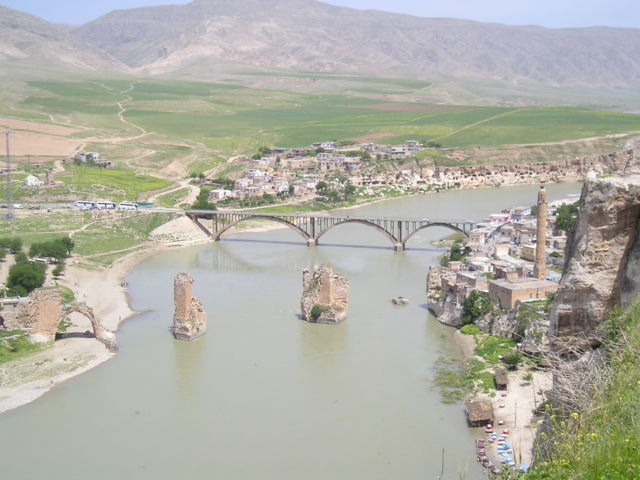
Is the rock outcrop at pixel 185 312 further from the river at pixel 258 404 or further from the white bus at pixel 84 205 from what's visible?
the white bus at pixel 84 205

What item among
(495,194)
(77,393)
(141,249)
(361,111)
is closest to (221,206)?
(141,249)

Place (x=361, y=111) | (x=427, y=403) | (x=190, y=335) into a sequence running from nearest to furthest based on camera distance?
(x=427, y=403), (x=190, y=335), (x=361, y=111)

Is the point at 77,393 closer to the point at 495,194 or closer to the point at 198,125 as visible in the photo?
the point at 495,194

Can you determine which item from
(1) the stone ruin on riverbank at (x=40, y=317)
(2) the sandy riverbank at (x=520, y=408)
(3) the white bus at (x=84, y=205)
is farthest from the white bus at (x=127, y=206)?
(2) the sandy riverbank at (x=520, y=408)

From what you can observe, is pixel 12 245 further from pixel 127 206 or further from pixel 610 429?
pixel 610 429

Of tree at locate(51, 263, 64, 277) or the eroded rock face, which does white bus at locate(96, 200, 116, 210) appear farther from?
the eroded rock face

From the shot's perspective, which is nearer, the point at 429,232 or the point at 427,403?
the point at 427,403

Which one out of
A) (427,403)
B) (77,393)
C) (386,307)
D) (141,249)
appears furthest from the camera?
(141,249)

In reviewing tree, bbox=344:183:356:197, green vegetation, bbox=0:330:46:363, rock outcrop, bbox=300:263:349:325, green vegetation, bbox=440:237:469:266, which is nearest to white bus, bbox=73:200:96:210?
tree, bbox=344:183:356:197
